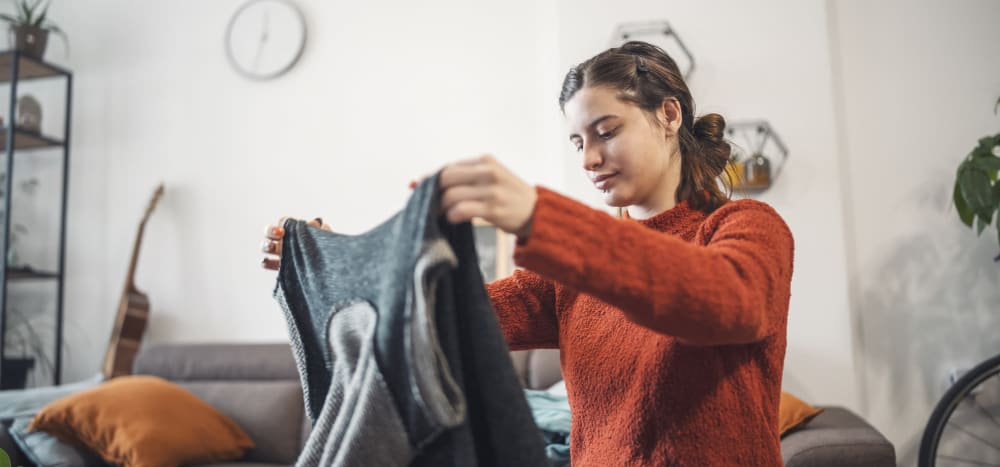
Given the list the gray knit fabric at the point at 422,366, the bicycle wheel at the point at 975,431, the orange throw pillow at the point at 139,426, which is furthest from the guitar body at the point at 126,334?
the bicycle wheel at the point at 975,431

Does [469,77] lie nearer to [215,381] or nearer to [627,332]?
[215,381]

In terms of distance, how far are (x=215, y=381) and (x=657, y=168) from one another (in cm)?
242

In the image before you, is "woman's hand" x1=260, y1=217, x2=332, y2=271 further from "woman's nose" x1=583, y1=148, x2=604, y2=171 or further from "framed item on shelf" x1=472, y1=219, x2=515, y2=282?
"framed item on shelf" x1=472, y1=219, x2=515, y2=282

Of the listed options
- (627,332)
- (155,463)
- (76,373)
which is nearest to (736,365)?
(627,332)

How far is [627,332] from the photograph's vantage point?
0.93 m

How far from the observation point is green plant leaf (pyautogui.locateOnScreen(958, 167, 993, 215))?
241 centimetres

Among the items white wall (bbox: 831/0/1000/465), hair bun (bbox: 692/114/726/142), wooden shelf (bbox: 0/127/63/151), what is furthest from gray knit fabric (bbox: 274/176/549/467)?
wooden shelf (bbox: 0/127/63/151)

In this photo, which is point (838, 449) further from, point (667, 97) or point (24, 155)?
point (24, 155)

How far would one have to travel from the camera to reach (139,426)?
7.79 ft

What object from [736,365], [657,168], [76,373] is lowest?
[76,373]

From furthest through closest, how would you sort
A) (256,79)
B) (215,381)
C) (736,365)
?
(256,79)
(215,381)
(736,365)

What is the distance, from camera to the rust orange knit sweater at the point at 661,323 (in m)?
0.66

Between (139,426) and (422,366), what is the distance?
203 centimetres

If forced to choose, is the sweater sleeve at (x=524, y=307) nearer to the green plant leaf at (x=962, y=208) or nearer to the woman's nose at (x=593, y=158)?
the woman's nose at (x=593, y=158)
